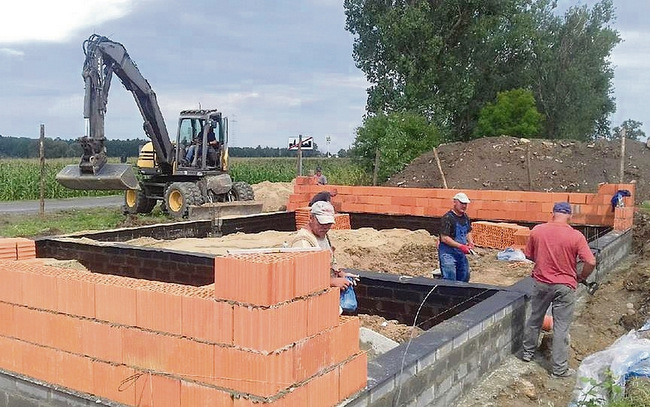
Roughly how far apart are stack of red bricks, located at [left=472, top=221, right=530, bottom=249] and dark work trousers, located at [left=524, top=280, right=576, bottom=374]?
209 inches

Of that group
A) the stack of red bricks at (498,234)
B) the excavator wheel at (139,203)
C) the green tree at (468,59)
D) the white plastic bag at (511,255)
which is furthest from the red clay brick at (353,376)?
the green tree at (468,59)

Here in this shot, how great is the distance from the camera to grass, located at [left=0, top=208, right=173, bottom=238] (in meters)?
13.2

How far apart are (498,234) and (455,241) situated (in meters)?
4.08

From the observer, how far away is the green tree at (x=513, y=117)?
2556 cm

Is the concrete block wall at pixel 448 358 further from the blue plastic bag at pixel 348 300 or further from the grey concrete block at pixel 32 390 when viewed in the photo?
the grey concrete block at pixel 32 390

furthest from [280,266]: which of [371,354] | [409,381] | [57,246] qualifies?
[57,246]

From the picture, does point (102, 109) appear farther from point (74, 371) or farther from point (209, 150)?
point (74, 371)

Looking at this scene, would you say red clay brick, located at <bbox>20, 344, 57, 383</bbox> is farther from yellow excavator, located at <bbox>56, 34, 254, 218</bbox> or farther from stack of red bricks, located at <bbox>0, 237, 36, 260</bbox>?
yellow excavator, located at <bbox>56, 34, 254, 218</bbox>

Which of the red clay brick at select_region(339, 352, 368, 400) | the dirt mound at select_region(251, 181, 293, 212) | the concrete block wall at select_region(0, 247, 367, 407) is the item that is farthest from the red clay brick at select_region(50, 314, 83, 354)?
the dirt mound at select_region(251, 181, 293, 212)

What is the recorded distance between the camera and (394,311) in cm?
576

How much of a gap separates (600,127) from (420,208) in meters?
31.0

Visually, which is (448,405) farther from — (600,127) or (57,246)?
(600,127)

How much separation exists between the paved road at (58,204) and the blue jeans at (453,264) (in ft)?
52.0

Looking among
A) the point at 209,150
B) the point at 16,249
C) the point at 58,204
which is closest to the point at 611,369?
the point at 16,249
